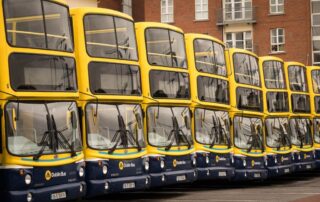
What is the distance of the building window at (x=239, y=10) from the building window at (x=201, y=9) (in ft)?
6.89

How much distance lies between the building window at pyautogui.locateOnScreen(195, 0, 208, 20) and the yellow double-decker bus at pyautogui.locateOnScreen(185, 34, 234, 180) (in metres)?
34.0

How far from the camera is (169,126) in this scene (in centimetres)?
2105

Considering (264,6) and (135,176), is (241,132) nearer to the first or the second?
(135,176)

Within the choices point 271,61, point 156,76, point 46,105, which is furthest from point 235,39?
point 46,105

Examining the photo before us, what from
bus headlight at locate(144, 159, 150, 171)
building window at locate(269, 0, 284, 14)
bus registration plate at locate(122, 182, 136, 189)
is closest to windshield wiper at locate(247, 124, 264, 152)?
bus headlight at locate(144, 159, 150, 171)

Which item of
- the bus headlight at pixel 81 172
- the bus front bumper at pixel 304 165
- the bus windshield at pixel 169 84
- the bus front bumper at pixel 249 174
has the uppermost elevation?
the bus windshield at pixel 169 84

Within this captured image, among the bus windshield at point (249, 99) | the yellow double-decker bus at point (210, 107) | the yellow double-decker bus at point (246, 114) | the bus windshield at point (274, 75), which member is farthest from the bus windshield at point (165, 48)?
the bus windshield at point (274, 75)

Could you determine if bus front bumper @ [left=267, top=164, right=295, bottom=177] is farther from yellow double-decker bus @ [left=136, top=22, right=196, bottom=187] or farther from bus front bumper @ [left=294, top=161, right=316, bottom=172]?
yellow double-decker bus @ [left=136, top=22, right=196, bottom=187]

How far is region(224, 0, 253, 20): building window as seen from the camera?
57.0m

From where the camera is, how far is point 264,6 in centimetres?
5709

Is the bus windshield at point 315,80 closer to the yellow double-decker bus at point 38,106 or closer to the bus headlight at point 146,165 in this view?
the bus headlight at point 146,165

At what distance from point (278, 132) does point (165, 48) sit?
9534 mm

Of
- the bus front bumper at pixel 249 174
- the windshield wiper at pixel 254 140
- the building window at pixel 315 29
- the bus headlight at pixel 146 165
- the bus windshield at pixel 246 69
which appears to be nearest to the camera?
the bus headlight at pixel 146 165

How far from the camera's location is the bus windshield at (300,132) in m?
31.1
